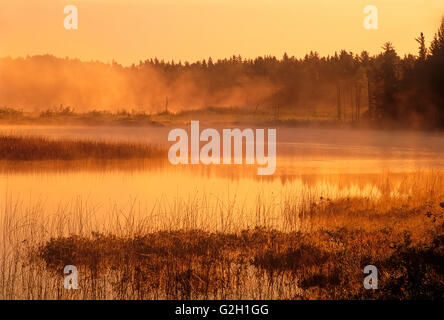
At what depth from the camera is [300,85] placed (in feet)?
488

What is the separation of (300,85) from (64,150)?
381 ft

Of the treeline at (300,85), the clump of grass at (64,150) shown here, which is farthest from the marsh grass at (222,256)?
the treeline at (300,85)

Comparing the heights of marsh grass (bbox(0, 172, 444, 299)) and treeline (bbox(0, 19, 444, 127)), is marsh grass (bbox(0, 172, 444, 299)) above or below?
below

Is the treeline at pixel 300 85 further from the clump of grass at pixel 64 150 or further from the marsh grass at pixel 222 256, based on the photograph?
the marsh grass at pixel 222 256

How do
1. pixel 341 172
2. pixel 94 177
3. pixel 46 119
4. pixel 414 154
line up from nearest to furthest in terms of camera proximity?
Answer: pixel 94 177 → pixel 341 172 → pixel 414 154 → pixel 46 119

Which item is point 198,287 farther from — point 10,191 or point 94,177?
point 94,177

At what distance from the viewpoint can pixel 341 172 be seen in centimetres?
3378

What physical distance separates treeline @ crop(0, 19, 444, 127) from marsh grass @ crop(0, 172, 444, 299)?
Result: 188ft

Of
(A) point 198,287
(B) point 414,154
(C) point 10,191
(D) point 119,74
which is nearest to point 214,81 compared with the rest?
(D) point 119,74

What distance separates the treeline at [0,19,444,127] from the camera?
7288cm

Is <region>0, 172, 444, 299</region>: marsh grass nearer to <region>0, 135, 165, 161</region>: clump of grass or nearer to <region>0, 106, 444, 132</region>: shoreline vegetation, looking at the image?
<region>0, 135, 165, 161</region>: clump of grass

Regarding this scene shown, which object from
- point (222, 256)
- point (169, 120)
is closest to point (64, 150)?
point (222, 256)

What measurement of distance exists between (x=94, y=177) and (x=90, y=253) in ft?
51.6

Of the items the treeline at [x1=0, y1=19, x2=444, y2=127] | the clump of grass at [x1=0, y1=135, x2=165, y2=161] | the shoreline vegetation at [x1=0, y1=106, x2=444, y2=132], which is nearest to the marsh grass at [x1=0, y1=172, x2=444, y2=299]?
the clump of grass at [x1=0, y1=135, x2=165, y2=161]
